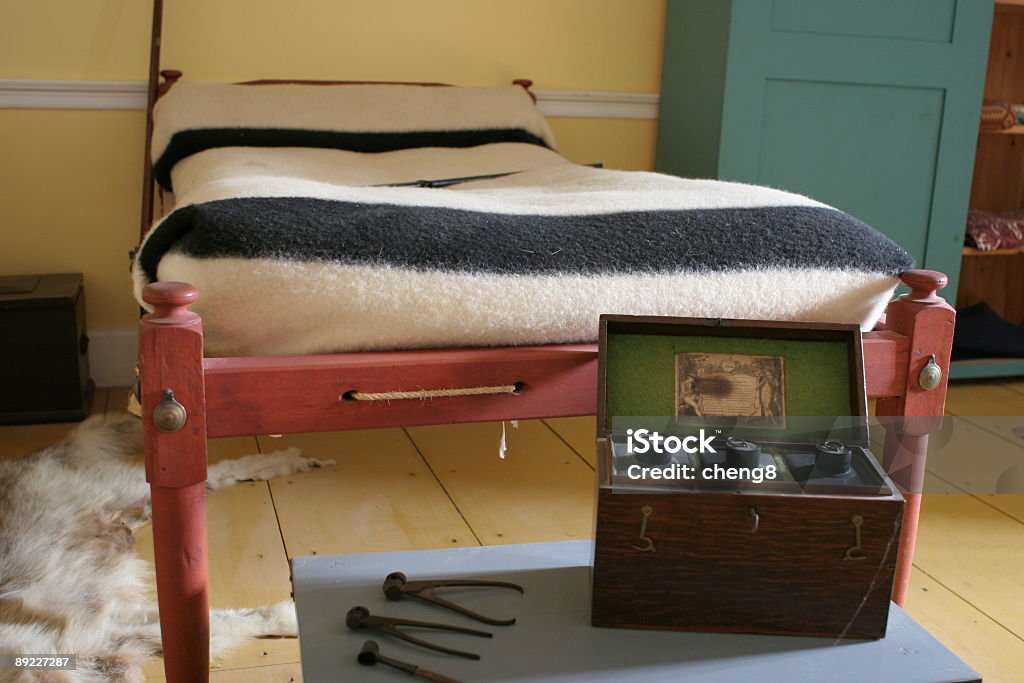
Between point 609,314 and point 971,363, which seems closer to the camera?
point 609,314

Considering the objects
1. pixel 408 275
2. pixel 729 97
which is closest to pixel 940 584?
pixel 408 275

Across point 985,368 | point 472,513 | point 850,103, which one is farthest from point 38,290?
point 985,368

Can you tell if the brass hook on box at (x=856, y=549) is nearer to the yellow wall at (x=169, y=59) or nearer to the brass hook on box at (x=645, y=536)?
the brass hook on box at (x=645, y=536)

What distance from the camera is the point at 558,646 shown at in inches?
36.9

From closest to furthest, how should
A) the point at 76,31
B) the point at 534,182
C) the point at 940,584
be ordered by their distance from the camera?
the point at 940,584 < the point at 534,182 < the point at 76,31

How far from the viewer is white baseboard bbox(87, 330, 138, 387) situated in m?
2.49

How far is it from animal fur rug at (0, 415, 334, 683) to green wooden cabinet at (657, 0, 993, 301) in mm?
1276

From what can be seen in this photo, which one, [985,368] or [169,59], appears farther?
[985,368]

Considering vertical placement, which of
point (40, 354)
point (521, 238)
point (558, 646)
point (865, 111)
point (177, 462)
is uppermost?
point (865, 111)

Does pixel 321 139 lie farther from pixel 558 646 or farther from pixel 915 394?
pixel 558 646

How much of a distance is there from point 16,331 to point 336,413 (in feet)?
4.54

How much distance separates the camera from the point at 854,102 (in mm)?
2426

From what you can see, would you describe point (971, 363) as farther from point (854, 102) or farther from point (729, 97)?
point (729, 97)

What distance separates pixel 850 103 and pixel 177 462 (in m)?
1.96
